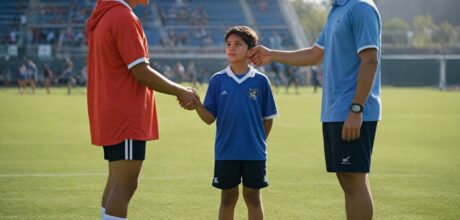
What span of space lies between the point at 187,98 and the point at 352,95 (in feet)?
4.30

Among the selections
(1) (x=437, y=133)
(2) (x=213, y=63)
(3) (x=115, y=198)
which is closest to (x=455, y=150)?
(1) (x=437, y=133)

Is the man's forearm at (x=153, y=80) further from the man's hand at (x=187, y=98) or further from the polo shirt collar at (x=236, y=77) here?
the polo shirt collar at (x=236, y=77)

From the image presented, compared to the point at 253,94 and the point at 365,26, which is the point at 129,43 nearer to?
the point at 253,94

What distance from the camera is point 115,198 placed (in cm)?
544

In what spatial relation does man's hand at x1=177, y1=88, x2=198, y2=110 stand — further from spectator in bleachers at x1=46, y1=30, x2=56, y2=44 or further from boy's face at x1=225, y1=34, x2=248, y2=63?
spectator in bleachers at x1=46, y1=30, x2=56, y2=44

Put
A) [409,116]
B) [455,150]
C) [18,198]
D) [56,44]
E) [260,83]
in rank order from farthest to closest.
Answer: [56,44]
[409,116]
[455,150]
[18,198]
[260,83]

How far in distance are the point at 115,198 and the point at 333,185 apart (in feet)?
14.4

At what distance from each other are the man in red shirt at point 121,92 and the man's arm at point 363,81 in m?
1.41

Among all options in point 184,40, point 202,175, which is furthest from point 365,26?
point 184,40

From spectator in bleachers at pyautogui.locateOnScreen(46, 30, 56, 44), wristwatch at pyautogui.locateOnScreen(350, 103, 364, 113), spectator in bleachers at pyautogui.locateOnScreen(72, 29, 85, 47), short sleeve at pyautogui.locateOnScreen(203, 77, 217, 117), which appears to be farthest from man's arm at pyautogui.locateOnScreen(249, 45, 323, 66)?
spectator in bleachers at pyautogui.locateOnScreen(46, 30, 56, 44)

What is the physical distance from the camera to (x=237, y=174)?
603 cm

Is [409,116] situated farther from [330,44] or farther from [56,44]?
[56,44]

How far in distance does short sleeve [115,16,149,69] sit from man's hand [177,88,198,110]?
0.61 metres

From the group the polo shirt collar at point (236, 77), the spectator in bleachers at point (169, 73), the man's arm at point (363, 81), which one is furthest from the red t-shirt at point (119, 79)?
the spectator in bleachers at point (169, 73)
